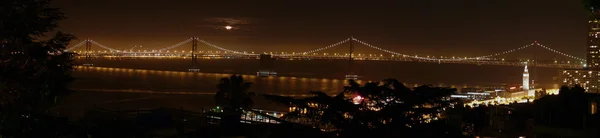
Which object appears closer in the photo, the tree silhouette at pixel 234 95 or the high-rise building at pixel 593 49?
the tree silhouette at pixel 234 95

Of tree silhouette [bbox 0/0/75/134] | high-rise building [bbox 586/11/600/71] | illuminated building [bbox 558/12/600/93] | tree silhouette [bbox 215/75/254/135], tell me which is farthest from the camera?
high-rise building [bbox 586/11/600/71]

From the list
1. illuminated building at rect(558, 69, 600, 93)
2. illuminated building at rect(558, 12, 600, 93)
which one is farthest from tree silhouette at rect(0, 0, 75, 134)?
illuminated building at rect(558, 12, 600, 93)

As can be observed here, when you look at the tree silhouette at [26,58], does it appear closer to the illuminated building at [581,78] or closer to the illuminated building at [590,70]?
the illuminated building at [581,78]

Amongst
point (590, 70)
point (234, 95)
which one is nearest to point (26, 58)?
point (234, 95)

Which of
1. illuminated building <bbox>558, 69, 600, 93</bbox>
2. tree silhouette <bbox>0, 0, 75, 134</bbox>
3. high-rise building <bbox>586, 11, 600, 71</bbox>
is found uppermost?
high-rise building <bbox>586, 11, 600, 71</bbox>

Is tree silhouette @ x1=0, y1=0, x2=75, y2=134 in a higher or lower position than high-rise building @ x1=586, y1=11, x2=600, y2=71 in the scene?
lower

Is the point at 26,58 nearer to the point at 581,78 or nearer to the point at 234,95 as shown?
the point at 234,95

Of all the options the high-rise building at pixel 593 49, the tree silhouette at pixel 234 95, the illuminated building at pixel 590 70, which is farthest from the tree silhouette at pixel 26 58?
the high-rise building at pixel 593 49

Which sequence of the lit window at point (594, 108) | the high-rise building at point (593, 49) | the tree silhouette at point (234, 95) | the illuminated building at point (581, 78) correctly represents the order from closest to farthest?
1. the lit window at point (594, 108)
2. the tree silhouette at point (234, 95)
3. the illuminated building at point (581, 78)
4. the high-rise building at point (593, 49)

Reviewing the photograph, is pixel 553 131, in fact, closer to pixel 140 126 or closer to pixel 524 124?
pixel 524 124

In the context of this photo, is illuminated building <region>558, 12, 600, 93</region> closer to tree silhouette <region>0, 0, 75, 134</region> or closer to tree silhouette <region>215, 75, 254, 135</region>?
tree silhouette <region>215, 75, 254, 135</region>
